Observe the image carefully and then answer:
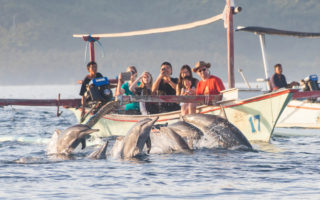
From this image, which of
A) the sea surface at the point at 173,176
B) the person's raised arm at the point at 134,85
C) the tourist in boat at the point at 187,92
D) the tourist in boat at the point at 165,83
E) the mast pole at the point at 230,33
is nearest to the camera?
the sea surface at the point at 173,176

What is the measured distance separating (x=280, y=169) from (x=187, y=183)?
179 centimetres

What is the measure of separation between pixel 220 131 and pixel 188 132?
0.60m

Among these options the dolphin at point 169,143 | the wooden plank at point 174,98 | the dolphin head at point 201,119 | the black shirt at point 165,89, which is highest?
the black shirt at point 165,89

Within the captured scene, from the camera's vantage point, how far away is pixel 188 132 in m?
11.5

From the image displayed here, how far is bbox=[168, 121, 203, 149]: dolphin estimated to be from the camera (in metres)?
11.5

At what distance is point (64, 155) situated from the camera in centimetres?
1123

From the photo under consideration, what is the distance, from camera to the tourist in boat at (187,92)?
13391mm

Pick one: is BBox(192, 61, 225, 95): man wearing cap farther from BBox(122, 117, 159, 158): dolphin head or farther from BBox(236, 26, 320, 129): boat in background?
BBox(236, 26, 320, 129): boat in background

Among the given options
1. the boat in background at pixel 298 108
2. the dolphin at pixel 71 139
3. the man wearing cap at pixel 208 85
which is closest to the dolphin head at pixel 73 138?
the dolphin at pixel 71 139

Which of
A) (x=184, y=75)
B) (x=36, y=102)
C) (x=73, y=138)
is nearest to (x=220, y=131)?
(x=184, y=75)

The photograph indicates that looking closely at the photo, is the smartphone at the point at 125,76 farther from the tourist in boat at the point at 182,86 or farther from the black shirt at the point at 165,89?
the tourist in boat at the point at 182,86

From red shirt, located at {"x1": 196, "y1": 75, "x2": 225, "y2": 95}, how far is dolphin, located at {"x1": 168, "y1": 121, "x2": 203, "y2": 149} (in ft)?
6.74

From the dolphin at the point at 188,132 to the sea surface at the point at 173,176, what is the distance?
386 millimetres

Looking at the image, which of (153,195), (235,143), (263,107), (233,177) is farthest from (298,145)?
(153,195)
